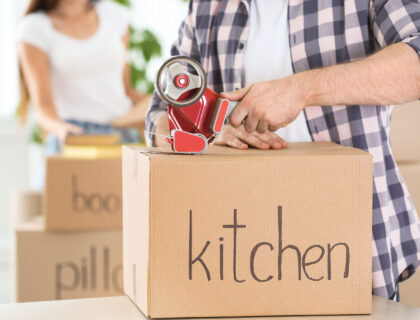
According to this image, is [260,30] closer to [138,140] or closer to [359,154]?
[359,154]

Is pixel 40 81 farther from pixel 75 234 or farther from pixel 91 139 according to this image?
pixel 75 234

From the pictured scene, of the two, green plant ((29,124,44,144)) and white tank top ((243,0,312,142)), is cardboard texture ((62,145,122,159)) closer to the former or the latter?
white tank top ((243,0,312,142))

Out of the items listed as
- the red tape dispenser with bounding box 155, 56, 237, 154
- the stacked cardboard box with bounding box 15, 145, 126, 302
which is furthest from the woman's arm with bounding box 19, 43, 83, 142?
the red tape dispenser with bounding box 155, 56, 237, 154

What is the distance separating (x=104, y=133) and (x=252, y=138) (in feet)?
4.35

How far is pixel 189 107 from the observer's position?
0.80 metres

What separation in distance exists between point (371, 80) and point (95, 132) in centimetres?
149

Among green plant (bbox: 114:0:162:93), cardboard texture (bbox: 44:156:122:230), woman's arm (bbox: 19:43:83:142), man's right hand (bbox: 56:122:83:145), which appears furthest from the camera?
green plant (bbox: 114:0:162:93)

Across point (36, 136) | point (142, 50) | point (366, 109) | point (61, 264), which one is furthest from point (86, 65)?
point (366, 109)

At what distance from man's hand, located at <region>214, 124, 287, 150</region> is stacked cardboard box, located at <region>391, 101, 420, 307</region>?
1.57 ft

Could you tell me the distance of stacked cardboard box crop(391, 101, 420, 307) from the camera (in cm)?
130

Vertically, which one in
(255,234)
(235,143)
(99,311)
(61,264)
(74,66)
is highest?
(74,66)

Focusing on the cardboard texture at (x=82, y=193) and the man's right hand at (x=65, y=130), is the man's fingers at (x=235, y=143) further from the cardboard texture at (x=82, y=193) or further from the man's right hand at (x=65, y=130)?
the man's right hand at (x=65, y=130)

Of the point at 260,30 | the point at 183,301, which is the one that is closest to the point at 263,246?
the point at 183,301

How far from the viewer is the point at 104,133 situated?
218cm
